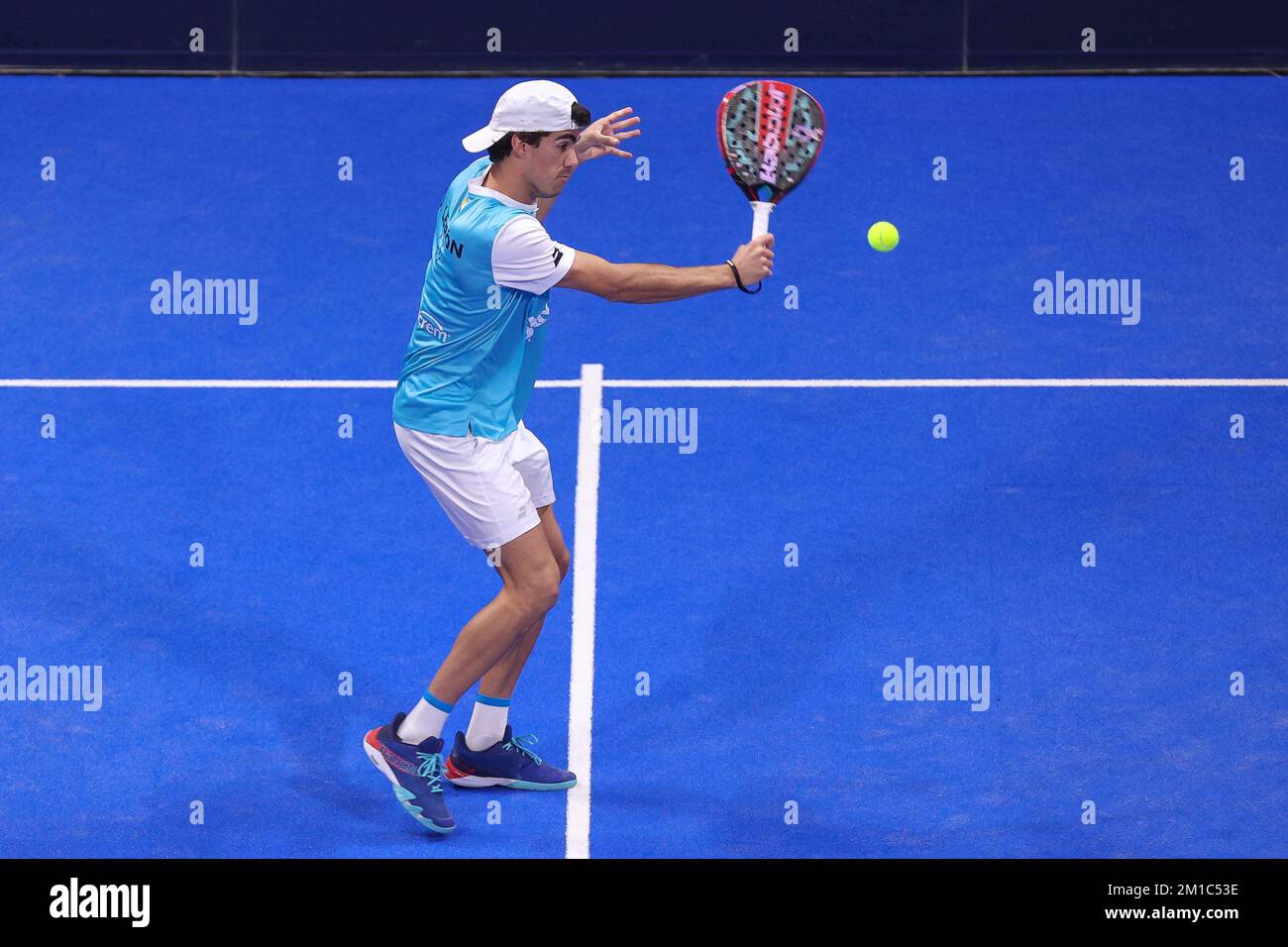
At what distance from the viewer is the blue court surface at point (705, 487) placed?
7301 millimetres

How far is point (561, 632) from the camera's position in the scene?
8258 millimetres

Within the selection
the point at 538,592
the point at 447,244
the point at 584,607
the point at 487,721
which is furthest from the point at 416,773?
the point at 447,244

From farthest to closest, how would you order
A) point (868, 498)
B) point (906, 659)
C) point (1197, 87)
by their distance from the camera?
point (1197, 87) → point (868, 498) → point (906, 659)

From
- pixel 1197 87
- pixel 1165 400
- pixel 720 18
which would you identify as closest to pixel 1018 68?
pixel 1197 87

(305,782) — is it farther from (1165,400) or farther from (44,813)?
(1165,400)

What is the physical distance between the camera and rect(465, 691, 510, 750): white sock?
7.29 metres

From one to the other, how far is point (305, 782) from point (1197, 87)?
850 cm

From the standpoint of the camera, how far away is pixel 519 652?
726 centimetres

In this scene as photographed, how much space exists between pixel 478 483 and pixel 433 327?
2.07ft

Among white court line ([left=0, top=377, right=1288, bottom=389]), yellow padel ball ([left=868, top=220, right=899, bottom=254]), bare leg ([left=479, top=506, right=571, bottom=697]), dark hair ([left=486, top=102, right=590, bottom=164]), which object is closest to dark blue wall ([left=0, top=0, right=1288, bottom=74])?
white court line ([left=0, top=377, right=1288, bottom=389])

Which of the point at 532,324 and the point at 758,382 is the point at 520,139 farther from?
the point at 758,382

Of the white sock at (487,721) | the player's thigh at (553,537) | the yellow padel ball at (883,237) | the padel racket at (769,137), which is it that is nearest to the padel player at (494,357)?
the player's thigh at (553,537)

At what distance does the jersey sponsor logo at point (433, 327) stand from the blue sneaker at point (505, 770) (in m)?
1.66

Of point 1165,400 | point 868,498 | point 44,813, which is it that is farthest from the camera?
point 1165,400
